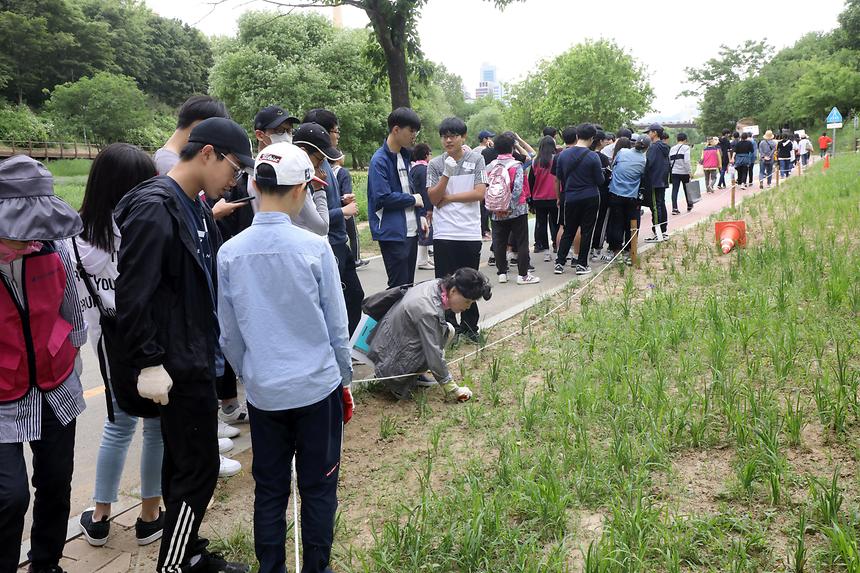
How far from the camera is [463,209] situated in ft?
18.7

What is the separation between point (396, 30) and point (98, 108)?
34508mm

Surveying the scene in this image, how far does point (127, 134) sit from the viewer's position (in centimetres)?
4175

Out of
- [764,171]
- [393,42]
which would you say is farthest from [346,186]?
[764,171]

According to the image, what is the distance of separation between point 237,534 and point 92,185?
1693mm

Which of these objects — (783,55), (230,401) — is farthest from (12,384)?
(783,55)

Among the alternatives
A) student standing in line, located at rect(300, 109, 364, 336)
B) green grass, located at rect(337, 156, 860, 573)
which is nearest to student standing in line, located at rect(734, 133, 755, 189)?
green grass, located at rect(337, 156, 860, 573)

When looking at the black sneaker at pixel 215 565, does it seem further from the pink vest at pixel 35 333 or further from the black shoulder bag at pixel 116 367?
the pink vest at pixel 35 333

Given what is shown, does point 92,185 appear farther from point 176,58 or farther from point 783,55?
point 783,55

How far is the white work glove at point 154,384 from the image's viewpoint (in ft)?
7.52

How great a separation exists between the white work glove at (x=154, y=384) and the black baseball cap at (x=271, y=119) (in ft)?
7.20

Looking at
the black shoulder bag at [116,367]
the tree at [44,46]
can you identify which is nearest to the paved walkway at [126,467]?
the black shoulder bag at [116,367]

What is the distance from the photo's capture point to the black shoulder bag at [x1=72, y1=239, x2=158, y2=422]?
2.60m

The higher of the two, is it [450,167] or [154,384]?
[450,167]

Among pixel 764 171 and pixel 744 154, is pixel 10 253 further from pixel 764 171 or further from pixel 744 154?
pixel 764 171
